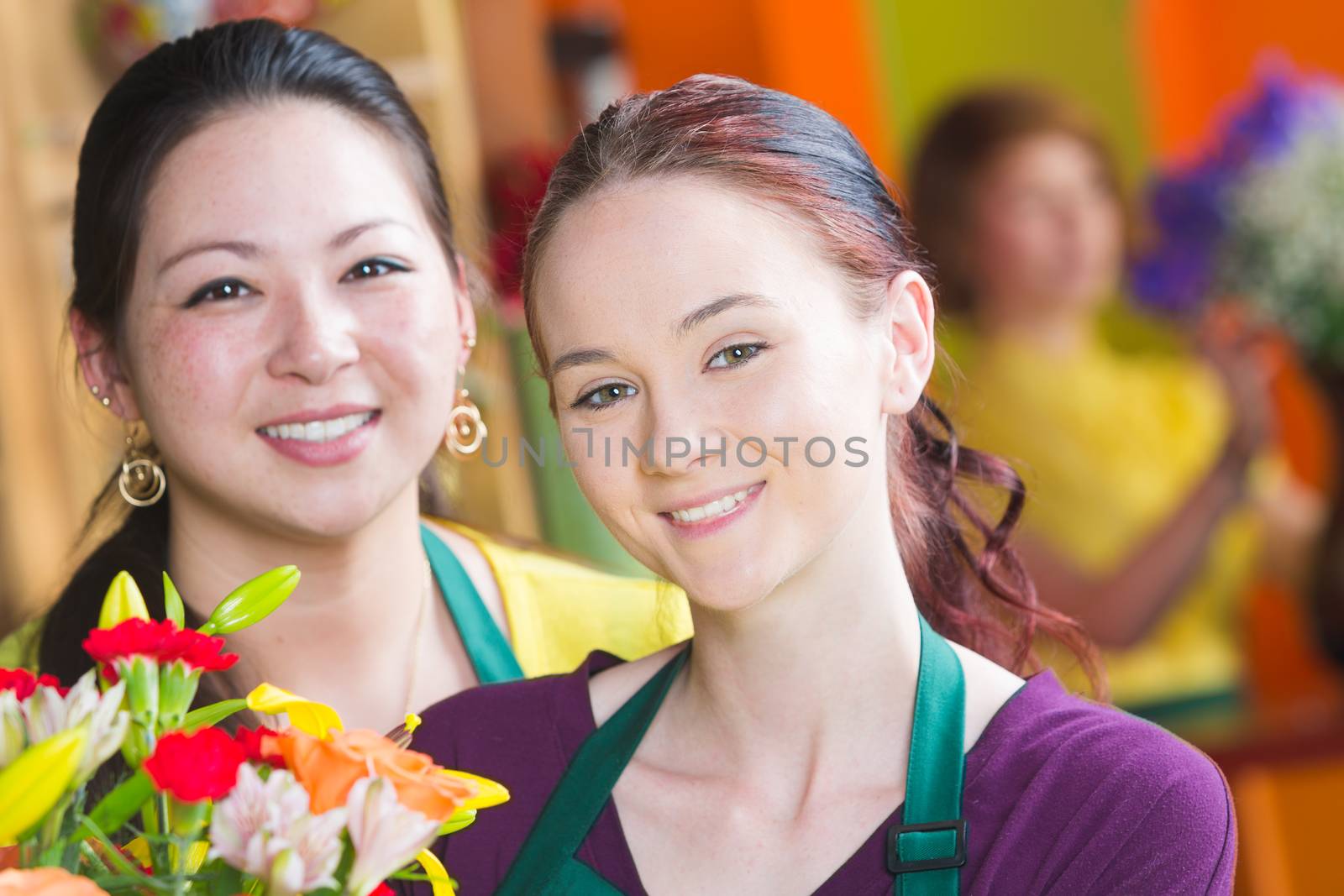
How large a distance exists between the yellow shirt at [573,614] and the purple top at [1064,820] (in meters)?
0.43

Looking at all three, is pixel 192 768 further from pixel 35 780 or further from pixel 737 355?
pixel 737 355

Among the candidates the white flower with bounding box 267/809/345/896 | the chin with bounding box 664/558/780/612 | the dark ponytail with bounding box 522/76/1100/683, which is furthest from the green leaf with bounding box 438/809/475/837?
the dark ponytail with bounding box 522/76/1100/683

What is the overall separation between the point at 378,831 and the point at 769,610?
447 mm

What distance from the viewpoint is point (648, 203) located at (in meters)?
1.08

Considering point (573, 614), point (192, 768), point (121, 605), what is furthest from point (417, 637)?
point (192, 768)

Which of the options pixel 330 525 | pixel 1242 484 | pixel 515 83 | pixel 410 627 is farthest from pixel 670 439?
pixel 1242 484

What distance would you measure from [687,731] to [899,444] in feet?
0.92

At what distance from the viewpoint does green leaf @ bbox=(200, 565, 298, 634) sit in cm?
85

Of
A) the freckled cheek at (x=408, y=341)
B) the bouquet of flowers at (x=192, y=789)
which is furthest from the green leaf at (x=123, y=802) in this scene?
the freckled cheek at (x=408, y=341)

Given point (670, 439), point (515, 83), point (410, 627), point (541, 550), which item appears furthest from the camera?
→ point (515, 83)

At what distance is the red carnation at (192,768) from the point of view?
724 millimetres

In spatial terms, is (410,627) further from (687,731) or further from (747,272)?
(747,272)

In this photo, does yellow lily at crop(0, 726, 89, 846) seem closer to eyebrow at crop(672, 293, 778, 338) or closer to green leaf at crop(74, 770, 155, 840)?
green leaf at crop(74, 770, 155, 840)

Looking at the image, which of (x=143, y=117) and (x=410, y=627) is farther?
(x=410, y=627)
